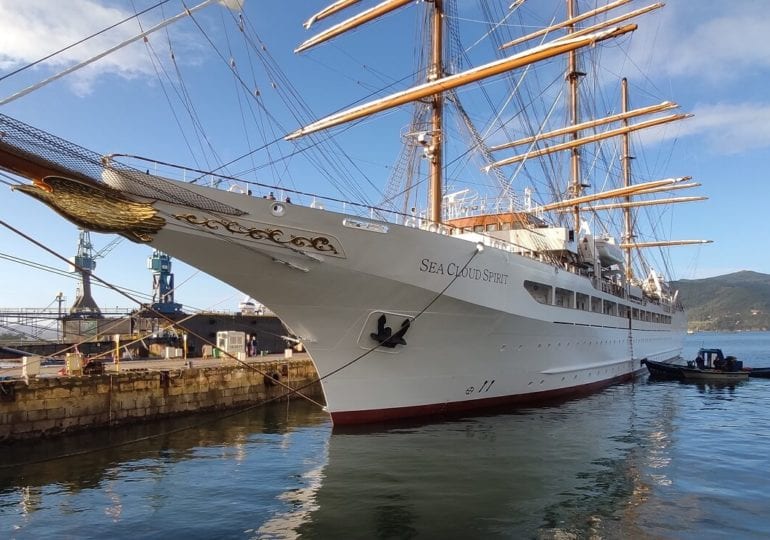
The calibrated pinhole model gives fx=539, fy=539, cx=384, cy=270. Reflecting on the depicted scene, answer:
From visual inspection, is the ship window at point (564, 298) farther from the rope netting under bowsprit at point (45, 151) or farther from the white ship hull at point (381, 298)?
the rope netting under bowsprit at point (45, 151)

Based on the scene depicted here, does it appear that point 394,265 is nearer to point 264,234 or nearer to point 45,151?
point 264,234

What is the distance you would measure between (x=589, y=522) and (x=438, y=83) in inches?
515

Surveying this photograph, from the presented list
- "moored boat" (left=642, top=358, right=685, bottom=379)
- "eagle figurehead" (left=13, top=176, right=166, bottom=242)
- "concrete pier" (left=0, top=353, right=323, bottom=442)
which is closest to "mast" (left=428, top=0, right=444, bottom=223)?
"concrete pier" (left=0, top=353, right=323, bottom=442)

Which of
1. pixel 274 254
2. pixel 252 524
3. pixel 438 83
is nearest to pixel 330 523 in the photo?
pixel 252 524

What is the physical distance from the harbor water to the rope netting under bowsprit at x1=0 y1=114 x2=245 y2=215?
5485 millimetres

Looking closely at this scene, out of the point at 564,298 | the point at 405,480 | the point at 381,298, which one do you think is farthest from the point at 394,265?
the point at 564,298

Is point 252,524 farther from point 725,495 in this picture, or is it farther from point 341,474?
point 725,495

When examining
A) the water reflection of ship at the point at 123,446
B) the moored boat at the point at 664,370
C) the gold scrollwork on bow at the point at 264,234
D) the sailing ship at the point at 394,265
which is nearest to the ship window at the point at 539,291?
the sailing ship at the point at 394,265

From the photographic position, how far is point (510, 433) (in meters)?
13.9

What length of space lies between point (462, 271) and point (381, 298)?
2.62 m

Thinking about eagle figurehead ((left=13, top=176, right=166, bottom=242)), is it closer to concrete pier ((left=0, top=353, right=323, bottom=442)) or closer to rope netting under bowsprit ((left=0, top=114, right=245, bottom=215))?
rope netting under bowsprit ((left=0, top=114, right=245, bottom=215))

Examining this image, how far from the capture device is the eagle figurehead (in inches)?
362

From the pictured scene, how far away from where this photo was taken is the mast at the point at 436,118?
1794 cm

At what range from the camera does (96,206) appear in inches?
380
